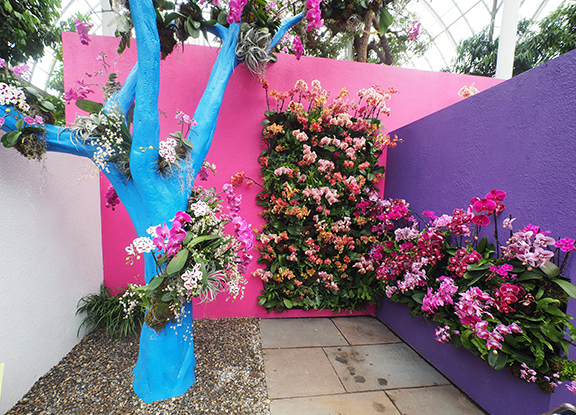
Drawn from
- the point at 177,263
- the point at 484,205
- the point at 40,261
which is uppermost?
the point at 484,205

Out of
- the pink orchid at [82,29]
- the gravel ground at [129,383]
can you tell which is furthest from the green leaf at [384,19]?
the gravel ground at [129,383]

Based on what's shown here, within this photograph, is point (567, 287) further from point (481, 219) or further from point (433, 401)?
point (433, 401)

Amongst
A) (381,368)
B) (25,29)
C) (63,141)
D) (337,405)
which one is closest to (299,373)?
(337,405)

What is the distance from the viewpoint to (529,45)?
608 cm

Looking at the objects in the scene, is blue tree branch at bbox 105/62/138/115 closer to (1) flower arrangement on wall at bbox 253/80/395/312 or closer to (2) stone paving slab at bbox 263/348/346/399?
(1) flower arrangement on wall at bbox 253/80/395/312

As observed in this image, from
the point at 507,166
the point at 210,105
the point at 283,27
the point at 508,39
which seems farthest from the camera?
the point at 508,39

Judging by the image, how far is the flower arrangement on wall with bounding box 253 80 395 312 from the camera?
2.34 meters

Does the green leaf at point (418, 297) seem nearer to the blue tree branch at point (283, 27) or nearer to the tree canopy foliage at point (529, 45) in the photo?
the blue tree branch at point (283, 27)

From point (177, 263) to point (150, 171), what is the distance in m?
0.60

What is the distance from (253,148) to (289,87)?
729mm

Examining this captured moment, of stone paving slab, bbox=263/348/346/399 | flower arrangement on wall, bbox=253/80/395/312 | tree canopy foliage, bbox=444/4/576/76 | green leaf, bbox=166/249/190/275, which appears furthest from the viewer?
tree canopy foliage, bbox=444/4/576/76

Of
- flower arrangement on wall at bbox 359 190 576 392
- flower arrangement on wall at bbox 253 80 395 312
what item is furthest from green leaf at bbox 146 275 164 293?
flower arrangement on wall at bbox 359 190 576 392

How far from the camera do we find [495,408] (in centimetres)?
155

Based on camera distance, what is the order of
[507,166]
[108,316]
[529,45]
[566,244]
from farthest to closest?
[529,45], [108,316], [507,166], [566,244]
